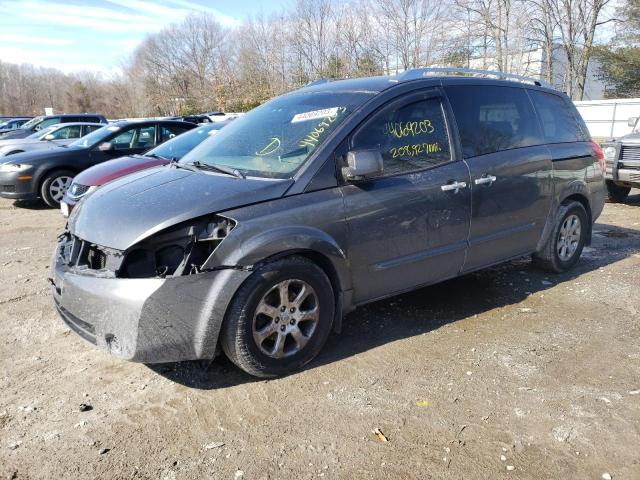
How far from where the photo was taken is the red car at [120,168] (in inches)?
272

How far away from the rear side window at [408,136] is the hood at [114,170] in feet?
13.0

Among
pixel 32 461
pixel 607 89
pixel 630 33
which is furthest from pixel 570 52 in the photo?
pixel 32 461

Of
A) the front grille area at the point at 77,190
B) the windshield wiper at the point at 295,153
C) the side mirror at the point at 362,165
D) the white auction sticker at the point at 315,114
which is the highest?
the white auction sticker at the point at 315,114

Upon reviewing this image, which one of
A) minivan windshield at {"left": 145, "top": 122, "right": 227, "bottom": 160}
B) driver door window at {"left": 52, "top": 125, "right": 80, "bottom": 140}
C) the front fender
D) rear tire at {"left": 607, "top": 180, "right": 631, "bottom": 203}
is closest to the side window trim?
the front fender

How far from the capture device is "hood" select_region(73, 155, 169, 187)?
6949 millimetres

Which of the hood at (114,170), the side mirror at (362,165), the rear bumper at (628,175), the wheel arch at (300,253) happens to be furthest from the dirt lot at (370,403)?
the rear bumper at (628,175)

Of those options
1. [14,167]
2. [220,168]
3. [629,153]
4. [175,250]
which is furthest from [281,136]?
[629,153]

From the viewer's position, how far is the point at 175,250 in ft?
10.2

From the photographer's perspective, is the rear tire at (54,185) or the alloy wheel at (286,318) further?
the rear tire at (54,185)

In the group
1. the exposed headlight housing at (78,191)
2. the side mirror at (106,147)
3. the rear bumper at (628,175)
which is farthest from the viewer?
the side mirror at (106,147)

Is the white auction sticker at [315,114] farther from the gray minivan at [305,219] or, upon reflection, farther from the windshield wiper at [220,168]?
the windshield wiper at [220,168]

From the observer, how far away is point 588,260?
599 centimetres

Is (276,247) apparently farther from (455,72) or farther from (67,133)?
(67,133)

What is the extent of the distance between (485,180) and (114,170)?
200 inches
